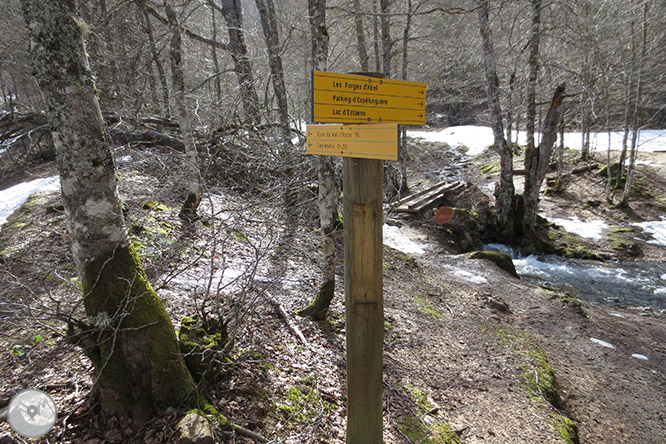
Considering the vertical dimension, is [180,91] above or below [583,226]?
above

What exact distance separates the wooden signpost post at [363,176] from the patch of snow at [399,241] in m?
6.82

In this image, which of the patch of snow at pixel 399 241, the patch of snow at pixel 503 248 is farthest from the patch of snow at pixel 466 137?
the patch of snow at pixel 399 241

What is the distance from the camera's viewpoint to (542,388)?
164 inches

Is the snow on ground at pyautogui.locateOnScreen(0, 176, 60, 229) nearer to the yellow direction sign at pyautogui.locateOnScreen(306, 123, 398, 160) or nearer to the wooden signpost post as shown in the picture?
the yellow direction sign at pyautogui.locateOnScreen(306, 123, 398, 160)

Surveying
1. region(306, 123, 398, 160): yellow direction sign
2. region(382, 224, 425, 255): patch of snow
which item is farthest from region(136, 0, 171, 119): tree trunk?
region(382, 224, 425, 255): patch of snow

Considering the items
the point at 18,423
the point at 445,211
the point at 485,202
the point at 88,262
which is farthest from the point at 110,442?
the point at 485,202

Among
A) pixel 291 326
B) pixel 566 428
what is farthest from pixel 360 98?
pixel 566 428

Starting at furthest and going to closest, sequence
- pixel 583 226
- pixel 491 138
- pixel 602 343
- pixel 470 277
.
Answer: pixel 491 138
pixel 583 226
pixel 470 277
pixel 602 343

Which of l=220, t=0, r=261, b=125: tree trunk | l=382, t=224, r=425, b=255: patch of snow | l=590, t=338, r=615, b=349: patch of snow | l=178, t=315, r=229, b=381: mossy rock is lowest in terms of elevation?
l=590, t=338, r=615, b=349: patch of snow

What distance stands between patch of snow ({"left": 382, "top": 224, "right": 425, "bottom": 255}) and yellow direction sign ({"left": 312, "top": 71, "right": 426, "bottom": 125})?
7.07 meters

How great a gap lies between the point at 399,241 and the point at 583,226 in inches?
296

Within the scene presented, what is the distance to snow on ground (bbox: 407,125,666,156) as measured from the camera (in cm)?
1733

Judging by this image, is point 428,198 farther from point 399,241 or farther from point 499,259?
point 499,259

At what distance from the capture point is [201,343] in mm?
2631
